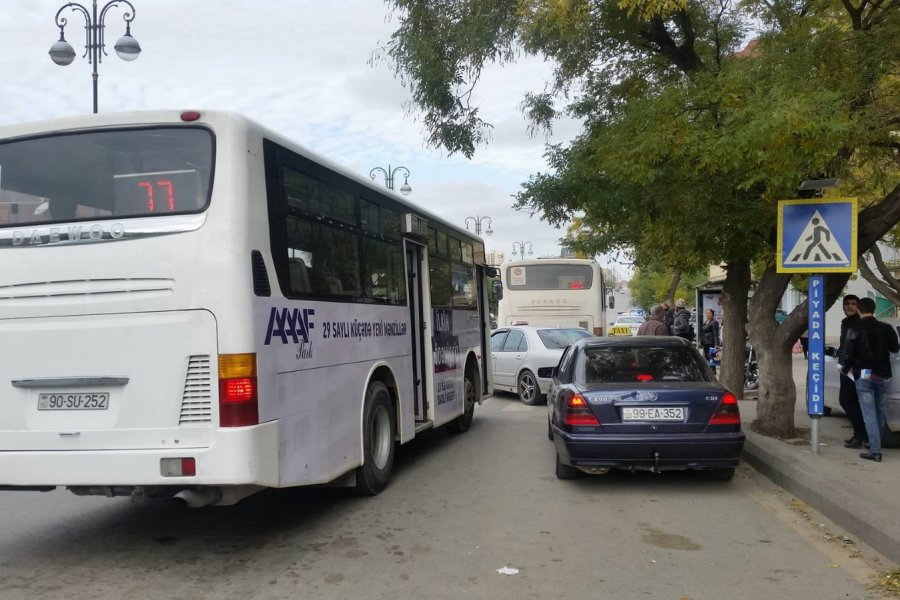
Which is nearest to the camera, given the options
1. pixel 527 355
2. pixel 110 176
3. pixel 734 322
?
pixel 110 176

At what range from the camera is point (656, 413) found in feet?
22.7

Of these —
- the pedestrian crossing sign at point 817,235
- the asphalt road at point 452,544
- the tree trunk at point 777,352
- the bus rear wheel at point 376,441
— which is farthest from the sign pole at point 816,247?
the bus rear wheel at point 376,441

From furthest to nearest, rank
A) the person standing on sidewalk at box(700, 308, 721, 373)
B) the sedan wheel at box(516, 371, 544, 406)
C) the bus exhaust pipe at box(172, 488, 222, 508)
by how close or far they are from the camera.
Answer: the person standing on sidewalk at box(700, 308, 721, 373) → the sedan wheel at box(516, 371, 544, 406) → the bus exhaust pipe at box(172, 488, 222, 508)

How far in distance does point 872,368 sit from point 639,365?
253 cm

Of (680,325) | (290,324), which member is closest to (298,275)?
(290,324)

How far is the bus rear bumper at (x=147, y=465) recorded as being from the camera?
487cm

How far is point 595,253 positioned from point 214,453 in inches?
544

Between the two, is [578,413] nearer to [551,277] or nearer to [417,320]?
[417,320]

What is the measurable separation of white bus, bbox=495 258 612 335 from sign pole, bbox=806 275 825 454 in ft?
39.9

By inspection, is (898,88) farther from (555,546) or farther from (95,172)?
(95,172)

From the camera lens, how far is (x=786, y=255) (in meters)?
8.23

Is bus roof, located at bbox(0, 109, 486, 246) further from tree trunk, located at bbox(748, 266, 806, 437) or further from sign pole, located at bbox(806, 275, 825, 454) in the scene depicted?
tree trunk, located at bbox(748, 266, 806, 437)

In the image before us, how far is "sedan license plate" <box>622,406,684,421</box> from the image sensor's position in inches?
272

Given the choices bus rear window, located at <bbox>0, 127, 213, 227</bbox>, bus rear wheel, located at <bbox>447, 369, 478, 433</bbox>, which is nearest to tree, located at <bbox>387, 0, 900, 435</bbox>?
bus rear wheel, located at <bbox>447, 369, 478, 433</bbox>
